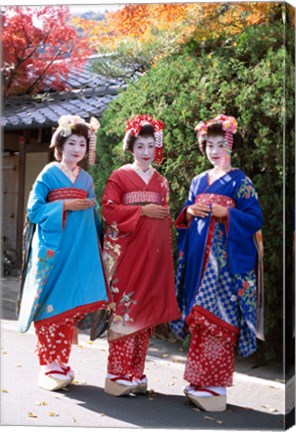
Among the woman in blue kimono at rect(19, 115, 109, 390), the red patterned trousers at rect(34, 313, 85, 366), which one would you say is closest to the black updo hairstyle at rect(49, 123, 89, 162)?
the woman in blue kimono at rect(19, 115, 109, 390)

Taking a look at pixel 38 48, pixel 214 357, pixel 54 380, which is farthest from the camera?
pixel 38 48

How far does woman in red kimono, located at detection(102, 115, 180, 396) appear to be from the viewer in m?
4.12

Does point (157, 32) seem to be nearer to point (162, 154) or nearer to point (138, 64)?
point (138, 64)

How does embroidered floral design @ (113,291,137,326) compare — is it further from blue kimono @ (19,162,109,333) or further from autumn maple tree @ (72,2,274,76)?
autumn maple tree @ (72,2,274,76)

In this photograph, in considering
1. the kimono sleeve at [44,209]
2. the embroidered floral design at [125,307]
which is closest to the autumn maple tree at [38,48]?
the kimono sleeve at [44,209]

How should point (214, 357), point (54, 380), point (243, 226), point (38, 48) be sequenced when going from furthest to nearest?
1. point (38, 48)
2. point (54, 380)
3. point (214, 357)
4. point (243, 226)

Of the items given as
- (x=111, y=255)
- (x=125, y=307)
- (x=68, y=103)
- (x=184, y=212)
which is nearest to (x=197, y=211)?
(x=184, y=212)

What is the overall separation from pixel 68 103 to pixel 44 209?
800 mm

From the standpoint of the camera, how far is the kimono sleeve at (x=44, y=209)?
4094mm

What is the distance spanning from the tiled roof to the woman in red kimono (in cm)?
29

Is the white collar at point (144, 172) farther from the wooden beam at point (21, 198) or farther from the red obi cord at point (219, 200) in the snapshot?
the wooden beam at point (21, 198)

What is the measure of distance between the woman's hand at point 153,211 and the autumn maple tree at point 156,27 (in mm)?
968

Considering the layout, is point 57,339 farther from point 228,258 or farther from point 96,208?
point 228,258

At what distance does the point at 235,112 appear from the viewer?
13.3 feet
